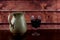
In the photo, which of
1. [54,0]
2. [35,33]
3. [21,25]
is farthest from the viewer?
[54,0]

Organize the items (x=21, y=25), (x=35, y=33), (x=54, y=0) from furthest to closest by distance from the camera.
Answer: (x=54, y=0), (x=35, y=33), (x=21, y=25)

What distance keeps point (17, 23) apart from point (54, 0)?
0.72 meters

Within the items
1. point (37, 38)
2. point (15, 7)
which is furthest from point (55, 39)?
point (15, 7)

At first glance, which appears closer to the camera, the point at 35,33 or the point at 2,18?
the point at 35,33

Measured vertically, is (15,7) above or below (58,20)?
above

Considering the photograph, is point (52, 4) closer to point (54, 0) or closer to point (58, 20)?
point (54, 0)

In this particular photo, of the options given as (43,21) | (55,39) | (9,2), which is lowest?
(55,39)

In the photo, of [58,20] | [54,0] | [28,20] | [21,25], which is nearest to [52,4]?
[54,0]

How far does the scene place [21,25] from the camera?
1.44m

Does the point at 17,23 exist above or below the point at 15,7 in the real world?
below

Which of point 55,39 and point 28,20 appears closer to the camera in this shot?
point 55,39

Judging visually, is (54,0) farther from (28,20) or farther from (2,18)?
(2,18)

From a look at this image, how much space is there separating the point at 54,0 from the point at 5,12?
63 cm

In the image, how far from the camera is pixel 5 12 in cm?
198
